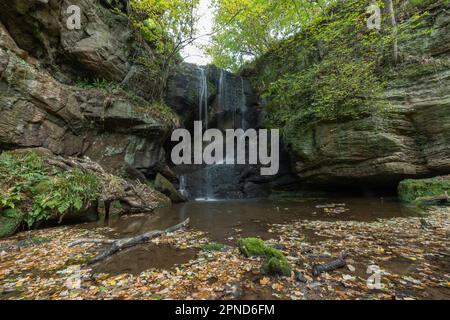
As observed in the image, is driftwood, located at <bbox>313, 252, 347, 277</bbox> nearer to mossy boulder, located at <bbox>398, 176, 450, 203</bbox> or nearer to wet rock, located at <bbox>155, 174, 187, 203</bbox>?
mossy boulder, located at <bbox>398, 176, 450, 203</bbox>

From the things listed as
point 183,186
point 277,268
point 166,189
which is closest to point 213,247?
point 277,268

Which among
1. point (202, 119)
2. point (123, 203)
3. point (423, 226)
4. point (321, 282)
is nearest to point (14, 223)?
point (123, 203)

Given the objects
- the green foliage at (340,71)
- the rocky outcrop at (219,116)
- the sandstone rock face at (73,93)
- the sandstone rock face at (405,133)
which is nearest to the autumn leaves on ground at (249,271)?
the sandstone rock face at (405,133)

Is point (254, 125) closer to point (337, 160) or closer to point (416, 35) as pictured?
point (337, 160)

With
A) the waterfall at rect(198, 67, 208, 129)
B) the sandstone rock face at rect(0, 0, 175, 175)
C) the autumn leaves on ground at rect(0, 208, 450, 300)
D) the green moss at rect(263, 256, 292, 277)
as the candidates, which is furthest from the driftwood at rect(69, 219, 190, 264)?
the waterfall at rect(198, 67, 208, 129)

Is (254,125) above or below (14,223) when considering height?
above

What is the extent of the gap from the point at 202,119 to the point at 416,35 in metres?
13.7

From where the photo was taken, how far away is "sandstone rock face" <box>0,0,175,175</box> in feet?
26.3

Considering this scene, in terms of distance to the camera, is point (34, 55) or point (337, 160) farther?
point (337, 160)

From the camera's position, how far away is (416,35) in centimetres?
981

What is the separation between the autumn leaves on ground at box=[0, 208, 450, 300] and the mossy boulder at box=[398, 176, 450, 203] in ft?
14.4

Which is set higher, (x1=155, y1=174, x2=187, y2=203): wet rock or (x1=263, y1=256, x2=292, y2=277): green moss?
(x1=155, y1=174, x2=187, y2=203): wet rock
